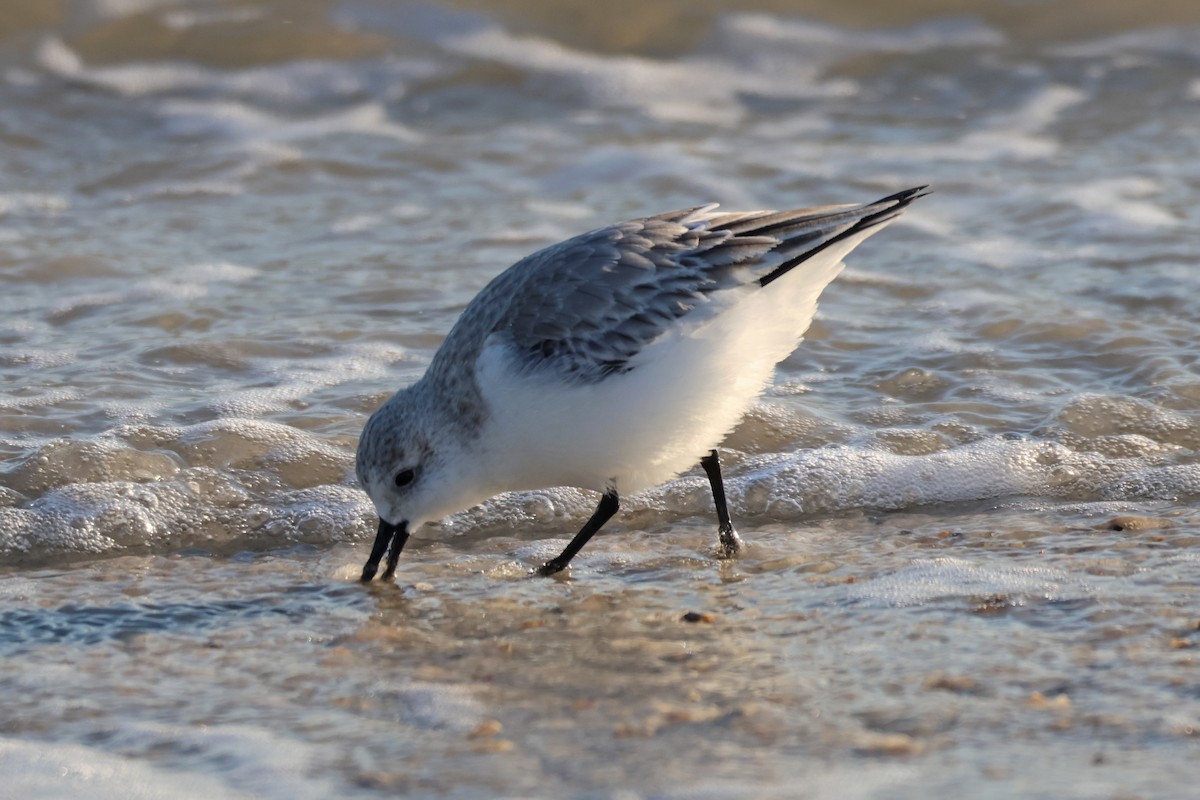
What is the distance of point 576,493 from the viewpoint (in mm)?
5605

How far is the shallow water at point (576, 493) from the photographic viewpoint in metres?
3.43

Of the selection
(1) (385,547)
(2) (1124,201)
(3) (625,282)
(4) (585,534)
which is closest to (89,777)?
(1) (385,547)

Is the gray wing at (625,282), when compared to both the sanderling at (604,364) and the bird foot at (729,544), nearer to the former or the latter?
the sanderling at (604,364)

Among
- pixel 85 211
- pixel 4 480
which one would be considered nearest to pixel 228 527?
pixel 4 480

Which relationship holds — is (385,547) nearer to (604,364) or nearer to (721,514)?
(604,364)

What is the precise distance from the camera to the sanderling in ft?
14.9

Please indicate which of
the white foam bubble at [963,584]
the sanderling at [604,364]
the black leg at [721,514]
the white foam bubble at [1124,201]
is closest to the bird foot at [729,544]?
the black leg at [721,514]

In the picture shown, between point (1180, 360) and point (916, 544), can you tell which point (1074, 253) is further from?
point (916, 544)

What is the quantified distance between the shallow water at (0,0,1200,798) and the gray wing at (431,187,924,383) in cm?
77

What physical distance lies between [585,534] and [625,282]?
0.84 metres

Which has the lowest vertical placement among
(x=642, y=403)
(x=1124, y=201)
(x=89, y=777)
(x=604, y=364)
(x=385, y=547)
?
(x=89, y=777)

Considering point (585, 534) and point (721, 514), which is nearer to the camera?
point (585, 534)

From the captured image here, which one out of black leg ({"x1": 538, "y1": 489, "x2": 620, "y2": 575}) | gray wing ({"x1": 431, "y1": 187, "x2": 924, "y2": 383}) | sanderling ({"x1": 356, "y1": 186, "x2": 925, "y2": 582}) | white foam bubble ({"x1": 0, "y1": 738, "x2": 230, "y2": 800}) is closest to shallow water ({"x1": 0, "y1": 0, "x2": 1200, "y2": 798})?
white foam bubble ({"x1": 0, "y1": 738, "x2": 230, "y2": 800})

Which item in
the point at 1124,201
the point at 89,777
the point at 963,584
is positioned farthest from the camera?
the point at 1124,201
